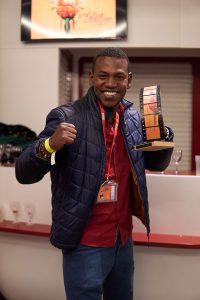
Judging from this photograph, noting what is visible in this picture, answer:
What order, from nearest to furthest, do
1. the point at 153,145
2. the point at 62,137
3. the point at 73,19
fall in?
the point at 62,137
the point at 153,145
the point at 73,19

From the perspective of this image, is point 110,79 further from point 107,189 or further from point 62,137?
point 107,189

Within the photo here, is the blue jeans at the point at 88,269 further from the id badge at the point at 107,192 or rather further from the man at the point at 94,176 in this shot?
the id badge at the point at 107,192

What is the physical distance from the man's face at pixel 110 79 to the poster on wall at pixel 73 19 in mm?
2145

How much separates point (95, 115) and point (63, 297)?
5.17 feet

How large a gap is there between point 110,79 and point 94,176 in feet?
1.40

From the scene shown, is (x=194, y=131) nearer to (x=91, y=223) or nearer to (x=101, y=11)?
(x=101, y=11)

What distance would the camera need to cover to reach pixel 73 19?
3.52 meters

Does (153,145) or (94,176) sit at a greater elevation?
(153,145)

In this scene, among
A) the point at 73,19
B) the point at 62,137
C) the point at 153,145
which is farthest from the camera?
the point at 73,19

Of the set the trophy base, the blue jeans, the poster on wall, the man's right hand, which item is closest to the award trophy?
the trophy base

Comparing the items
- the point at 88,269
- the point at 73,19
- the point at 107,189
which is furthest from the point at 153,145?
the point at 73,19

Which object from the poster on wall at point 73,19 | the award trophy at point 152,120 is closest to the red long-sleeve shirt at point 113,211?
the award trophy at point 152,120

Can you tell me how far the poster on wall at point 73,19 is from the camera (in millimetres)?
3467

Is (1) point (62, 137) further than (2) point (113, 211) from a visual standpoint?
No
